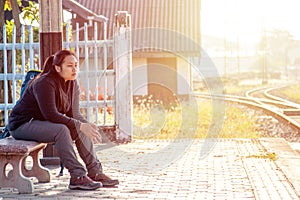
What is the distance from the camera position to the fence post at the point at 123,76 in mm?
11664

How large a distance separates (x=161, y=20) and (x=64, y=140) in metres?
24.0

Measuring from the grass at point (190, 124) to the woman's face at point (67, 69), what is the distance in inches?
250

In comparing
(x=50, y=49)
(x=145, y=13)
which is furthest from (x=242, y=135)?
(x=145, y=13)

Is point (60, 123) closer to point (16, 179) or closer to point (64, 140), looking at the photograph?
point (64, 140)

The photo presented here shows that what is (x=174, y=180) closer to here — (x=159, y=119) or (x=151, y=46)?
(x=159, y=119)

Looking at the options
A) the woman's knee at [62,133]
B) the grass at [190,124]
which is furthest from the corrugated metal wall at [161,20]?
the woman's knee at [62,133]

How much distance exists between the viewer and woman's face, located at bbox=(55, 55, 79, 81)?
22.9 feet

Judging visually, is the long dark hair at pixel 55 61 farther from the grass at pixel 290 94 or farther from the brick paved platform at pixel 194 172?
the grass at pixel 290 94

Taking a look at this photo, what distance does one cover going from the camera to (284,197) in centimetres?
640

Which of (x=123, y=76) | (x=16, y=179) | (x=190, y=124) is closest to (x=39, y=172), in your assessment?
(x=16, y=179)

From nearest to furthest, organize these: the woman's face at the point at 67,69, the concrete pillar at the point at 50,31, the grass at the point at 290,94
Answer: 1. the woman's face at the point at 67,69
2. the concrete pillar at the point at 50,31
3. the grass at the point at 290,94

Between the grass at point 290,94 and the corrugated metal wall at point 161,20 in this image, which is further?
the grass at point 290,94

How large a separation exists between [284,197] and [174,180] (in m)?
1.45

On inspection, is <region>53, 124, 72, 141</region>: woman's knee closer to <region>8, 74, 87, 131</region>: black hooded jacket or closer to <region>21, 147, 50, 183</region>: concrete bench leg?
<region>8, 74, 87, 131</region>: black hooded jacket
